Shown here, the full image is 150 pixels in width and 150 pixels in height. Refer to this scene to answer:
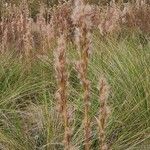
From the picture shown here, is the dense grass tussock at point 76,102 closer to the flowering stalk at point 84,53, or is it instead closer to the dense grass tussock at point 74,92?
the dense grass tussock at point 74,92

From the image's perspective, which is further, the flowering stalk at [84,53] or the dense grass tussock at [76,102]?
the dense grass tussock at [76,102]

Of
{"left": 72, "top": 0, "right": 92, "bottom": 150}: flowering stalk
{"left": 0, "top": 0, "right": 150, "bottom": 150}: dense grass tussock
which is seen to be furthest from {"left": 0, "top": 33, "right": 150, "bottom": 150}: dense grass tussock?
{"left": 72, "top": 0, "right": 92, "bottom": 150}: flowering stalk

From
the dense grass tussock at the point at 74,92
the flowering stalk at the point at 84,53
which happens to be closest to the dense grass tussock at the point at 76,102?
the dense grass tussock at the point at 74,92

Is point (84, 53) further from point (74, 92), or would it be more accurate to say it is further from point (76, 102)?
point (74, 92)

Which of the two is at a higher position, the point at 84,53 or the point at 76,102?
the point at 84,53

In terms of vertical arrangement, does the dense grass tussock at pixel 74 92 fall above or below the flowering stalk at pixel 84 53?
below

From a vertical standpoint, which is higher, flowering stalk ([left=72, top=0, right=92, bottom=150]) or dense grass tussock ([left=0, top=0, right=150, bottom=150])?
flowering stalk ([left=72, top=0, right=92, bottom=150])

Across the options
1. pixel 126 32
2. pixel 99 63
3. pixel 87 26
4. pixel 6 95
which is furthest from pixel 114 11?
pixel 87 26

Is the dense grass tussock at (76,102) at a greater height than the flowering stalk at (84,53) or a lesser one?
lesser

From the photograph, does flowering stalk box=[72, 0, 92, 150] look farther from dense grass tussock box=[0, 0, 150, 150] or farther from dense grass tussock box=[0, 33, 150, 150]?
dense grass tussock box=[0, 33, 150, 150]

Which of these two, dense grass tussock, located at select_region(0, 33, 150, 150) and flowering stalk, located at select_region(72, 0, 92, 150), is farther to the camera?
dense grass tussock, located at select_region(0, 33, 150, 150)

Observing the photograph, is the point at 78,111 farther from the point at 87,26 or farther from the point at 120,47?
the point at 87,26

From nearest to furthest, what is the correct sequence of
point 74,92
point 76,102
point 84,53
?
point 84,53, point 76,102, point 74,92

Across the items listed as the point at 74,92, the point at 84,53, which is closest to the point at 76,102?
the point at 74,92
